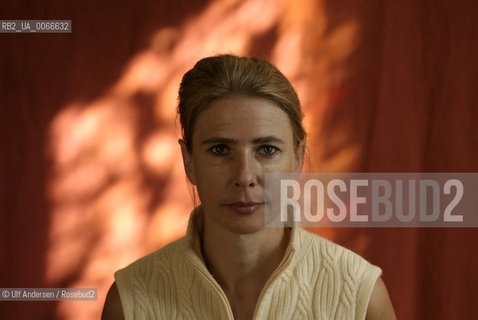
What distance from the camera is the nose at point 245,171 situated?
3.31 feet

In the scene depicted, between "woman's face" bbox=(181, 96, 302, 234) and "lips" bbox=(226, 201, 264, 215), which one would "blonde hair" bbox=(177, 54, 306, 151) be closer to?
"woman's face" bbox=(181, 96, 302, 234)

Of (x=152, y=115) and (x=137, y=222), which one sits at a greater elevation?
(x=152, y=115)

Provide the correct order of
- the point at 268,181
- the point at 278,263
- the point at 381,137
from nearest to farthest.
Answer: the point at 268,181 < the point at 278,263 < the point at 381,137

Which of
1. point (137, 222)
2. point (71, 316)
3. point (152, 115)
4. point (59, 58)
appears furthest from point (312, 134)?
point (71, 316)

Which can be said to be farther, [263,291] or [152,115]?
[152,115]

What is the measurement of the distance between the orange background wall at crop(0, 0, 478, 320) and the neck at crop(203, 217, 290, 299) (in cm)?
54

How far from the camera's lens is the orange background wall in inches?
63.6

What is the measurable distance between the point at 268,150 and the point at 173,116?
2.21 feet

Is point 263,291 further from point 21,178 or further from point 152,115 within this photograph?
point 21,178

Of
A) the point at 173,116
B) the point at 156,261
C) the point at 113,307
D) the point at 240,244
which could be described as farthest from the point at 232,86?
the point at 173,116

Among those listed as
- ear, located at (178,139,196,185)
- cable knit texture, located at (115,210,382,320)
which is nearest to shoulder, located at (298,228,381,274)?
cable knit texture, located at (115,210,382,320)

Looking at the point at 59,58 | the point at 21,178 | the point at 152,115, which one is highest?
the point at 59,58

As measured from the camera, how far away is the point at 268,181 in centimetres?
104

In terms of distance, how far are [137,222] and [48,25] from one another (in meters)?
0.60
